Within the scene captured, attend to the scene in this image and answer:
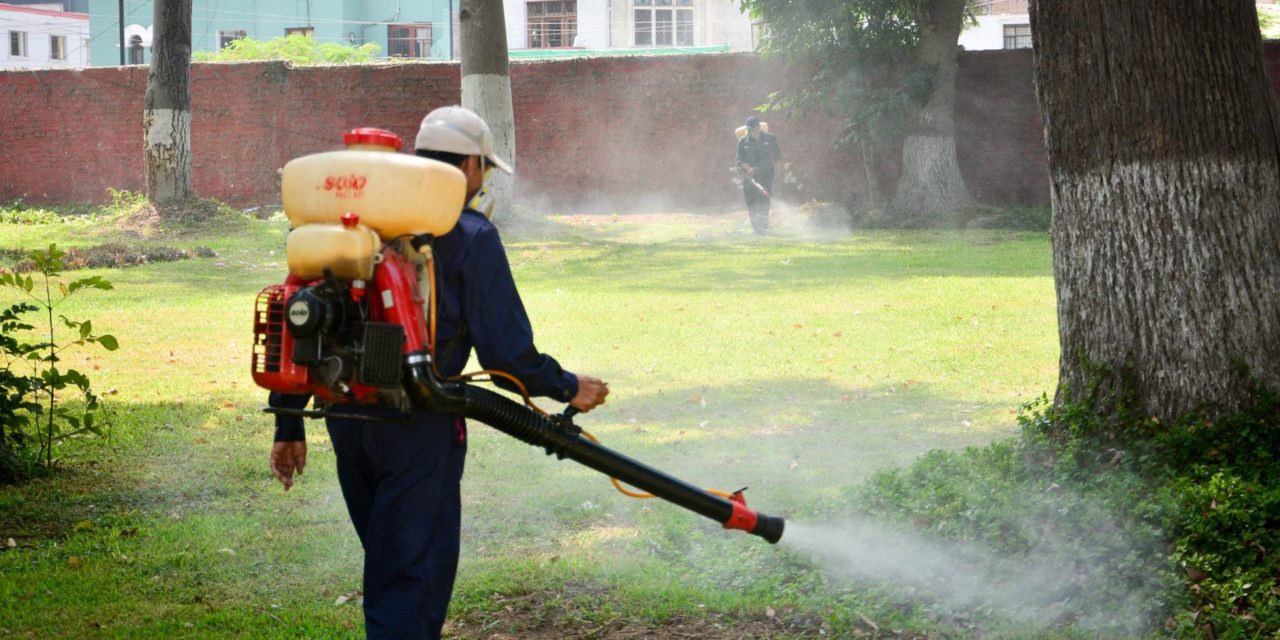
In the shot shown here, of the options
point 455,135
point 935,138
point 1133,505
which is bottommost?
point 1133,505

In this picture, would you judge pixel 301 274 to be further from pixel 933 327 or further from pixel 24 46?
pixel 24 46

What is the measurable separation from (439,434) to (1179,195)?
349 cm

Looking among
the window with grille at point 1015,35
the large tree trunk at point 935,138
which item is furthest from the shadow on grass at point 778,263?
the window with grille at point 1015,35

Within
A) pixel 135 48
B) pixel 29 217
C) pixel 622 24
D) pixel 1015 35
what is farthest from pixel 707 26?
pixel 29 217

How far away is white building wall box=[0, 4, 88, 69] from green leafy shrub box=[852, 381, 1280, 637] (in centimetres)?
4992

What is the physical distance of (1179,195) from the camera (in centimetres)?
562

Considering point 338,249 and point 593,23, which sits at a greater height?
point 593,23

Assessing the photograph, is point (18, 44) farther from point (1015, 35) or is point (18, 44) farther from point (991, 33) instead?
point (1015, 35)

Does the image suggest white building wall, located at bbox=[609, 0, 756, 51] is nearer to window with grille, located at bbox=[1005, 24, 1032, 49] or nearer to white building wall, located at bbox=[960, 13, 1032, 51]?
white building wall, located at bbox=[960, 13, 1032, 51]

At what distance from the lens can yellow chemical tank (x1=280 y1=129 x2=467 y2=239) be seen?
11.1 feet

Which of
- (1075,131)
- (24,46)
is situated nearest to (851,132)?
(1075,131)

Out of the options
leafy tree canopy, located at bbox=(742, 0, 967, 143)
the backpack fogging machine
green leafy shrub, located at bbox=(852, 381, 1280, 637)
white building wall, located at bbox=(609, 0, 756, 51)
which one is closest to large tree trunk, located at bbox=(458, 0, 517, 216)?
leafy tree canopy, located at bbox=(742, 0, 967, 143)

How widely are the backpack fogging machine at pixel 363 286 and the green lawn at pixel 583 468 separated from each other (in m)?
1.87

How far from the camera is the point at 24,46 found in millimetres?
51531
